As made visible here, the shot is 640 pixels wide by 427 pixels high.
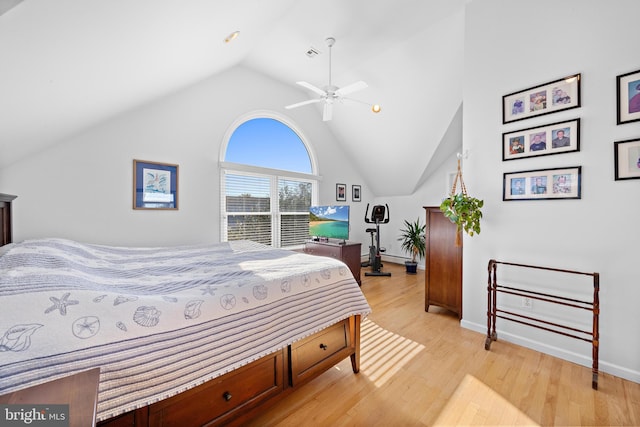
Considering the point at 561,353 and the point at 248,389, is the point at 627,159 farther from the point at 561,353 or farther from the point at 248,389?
the point at 248,389

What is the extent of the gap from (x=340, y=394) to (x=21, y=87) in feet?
8.48

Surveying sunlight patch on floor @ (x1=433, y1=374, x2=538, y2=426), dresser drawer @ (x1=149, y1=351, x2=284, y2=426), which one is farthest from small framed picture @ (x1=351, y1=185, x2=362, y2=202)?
dresser drawer @ (x1=149, y1=351, x2=284, y2=426)

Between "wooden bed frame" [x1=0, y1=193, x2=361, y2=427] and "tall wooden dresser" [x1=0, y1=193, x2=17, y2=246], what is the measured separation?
0.06 feet

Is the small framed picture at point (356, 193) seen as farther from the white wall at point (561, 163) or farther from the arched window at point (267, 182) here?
the white wall at point (561, 163)

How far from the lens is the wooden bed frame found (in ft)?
3.47

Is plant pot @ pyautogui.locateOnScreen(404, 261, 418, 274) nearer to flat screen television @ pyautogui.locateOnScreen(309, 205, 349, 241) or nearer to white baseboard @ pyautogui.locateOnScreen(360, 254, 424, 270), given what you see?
white baseboard @ pyautogui.locateOnScreen(360, 254, 424, 270)

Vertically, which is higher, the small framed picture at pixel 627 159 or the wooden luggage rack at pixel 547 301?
the small framed picture at pixel 627 159

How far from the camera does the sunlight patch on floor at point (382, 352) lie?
6.51 feet

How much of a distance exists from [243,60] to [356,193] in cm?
335

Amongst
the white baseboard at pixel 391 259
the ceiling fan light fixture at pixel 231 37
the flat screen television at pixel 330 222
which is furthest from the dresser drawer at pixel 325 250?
the ceiling fan light fixture at pixel 231 37

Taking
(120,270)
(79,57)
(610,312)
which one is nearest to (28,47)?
(79,57)

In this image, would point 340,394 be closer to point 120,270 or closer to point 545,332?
point 120,270

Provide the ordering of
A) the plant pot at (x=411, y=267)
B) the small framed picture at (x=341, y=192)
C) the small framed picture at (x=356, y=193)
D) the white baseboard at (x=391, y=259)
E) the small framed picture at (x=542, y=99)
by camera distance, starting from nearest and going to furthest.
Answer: the small framed picture at (x=542, y=99)
the plant pot at (x=411, y=267)
the small framed picture at (x=341, y=192)
the small framed picture at (x=356, y=193)
the white baseboard at (x=391, y=259)

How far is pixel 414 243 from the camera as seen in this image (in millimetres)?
5215
